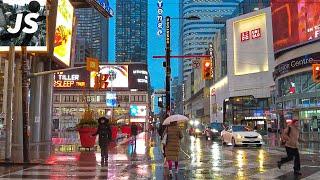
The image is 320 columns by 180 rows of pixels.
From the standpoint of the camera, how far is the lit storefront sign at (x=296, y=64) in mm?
65250

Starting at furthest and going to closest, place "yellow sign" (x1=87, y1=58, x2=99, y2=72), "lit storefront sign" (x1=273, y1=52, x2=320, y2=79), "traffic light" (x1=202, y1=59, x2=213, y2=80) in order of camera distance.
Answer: "lit storefront sign" (x1=273, y1=52, x2=320, y2=79) → "traffic light" (x1=202, y1=59, x2=213, y2=80) → "yellow sign" (x1=87, y1=58, x2=99, y2=72)

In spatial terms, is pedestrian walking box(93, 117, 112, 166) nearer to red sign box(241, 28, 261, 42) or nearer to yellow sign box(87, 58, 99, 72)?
yellow sign box(87, 58, 99, 72)

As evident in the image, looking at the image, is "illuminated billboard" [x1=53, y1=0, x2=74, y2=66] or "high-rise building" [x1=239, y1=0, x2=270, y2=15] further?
"high-rise building" [x1=239, y1=0, x2=270, y2=15]

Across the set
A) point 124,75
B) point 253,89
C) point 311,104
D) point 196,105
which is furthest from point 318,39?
point 196,105

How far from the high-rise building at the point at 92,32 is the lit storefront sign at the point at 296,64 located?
5653 cm

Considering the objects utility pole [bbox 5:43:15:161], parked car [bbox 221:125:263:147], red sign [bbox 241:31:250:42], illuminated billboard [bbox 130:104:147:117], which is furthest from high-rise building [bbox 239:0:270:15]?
utility pole [bbox 5:43:15:161]

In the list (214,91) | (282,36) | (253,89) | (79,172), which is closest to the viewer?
(79,172)

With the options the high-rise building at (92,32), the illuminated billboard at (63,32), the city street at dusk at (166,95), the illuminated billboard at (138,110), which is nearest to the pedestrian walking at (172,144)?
the city street at dusk at (166,95)

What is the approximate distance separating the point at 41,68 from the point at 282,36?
47027 millimetres

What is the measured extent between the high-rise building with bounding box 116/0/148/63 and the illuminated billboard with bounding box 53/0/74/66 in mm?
40313

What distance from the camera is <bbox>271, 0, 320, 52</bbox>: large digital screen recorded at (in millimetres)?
65744

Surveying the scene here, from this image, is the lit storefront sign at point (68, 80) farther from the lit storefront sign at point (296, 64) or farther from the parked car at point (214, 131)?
the parked car at point (214, 131)

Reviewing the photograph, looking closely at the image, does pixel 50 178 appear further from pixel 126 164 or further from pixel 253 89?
pixel 253 89

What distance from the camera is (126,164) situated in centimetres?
1995
